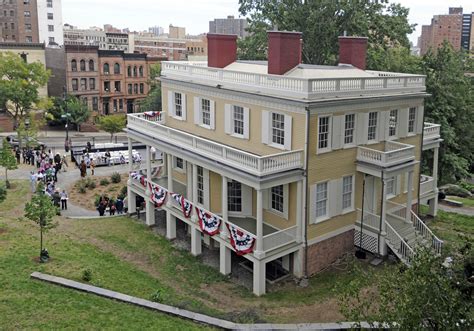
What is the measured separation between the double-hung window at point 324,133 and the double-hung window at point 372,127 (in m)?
2.84

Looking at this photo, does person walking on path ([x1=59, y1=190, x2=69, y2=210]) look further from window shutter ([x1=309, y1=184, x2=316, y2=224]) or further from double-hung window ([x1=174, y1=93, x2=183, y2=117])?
window shutter ([x1=309, y1=184, x2=316, y2=224])

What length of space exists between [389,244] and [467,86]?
747 inches

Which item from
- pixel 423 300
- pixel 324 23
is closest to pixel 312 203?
pixel 423 300

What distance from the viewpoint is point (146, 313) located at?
17.4 meters

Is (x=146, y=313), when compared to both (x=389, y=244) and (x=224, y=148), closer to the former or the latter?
(x=224, y=148)

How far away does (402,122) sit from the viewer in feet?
84.0

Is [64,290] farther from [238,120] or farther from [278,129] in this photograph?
[238,120]

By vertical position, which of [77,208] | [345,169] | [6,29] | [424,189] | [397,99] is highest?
[6,29]

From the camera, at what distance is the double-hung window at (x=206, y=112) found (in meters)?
27.0

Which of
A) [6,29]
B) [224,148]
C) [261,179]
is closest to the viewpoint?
[261,179]

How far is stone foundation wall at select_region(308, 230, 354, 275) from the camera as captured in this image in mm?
22906

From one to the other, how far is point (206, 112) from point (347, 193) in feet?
28.0

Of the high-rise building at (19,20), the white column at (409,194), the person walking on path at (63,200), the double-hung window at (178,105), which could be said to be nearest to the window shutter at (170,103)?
the double-hung window at (178,105)

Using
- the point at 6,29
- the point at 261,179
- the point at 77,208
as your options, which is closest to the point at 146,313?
the point at 261,179
